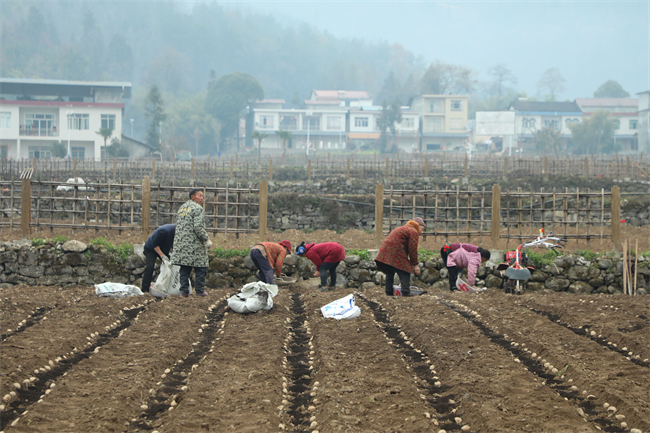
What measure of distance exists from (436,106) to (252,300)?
6234 centimetres

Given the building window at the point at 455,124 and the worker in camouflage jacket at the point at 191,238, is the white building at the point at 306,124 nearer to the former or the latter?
the building window at the point at 455,124

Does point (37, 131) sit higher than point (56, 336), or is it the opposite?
point (37, 131)

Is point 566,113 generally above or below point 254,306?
above

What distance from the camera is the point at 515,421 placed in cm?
390

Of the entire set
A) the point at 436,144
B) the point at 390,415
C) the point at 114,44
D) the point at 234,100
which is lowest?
the point at 390,415

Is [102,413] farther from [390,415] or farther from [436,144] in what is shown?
[436,144]

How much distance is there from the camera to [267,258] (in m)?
7.87

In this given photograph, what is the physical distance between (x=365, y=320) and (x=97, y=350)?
2932 mm

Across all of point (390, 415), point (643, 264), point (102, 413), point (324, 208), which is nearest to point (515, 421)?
point (390, 415)

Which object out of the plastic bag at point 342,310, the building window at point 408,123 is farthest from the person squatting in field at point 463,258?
the building window at point 408,123

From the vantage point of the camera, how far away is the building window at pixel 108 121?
47838 millimetres

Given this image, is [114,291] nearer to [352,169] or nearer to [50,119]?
[352,169]

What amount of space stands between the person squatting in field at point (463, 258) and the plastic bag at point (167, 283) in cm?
405

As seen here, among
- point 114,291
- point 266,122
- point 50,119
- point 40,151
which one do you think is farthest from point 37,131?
point 114,291
